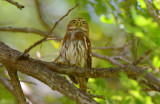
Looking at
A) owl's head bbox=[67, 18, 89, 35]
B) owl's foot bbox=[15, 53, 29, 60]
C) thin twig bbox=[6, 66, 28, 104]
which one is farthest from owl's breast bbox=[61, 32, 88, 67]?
thin twig bbox=[6, 66, 28, 104]

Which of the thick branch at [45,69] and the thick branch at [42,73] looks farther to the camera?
the thick branch at [45,69]

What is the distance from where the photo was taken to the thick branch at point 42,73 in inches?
122

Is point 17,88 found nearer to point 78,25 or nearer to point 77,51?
point 77,51

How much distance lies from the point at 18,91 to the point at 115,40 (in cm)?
529

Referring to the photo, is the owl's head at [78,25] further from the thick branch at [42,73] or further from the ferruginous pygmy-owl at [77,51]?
the thick branch at [42,73]

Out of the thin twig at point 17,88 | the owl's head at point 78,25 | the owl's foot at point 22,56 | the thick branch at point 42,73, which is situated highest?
the owl's head at point 78,25

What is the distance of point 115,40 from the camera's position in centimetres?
827

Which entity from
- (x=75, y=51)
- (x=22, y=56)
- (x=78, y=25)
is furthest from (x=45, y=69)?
(x=78, y=25)

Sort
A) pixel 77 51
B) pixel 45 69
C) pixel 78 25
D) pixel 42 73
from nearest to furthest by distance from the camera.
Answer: pixel 42 73 < pixel 45 69 < pixel 77 51 < pixel 78 25

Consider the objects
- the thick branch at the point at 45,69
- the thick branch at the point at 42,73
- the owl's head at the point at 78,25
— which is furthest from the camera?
the owl's head at the point at 78,25

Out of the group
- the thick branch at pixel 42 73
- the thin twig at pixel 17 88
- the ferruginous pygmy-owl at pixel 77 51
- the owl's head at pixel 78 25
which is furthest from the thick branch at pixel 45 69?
the owl's head at pixel 78 25

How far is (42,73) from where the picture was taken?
3439 millimetres

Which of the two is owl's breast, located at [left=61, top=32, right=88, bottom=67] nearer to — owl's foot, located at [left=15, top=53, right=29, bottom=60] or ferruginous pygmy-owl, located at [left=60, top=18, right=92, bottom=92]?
ferruginous pygmy-owl, located at [left=60, top=18, right=92, bottom=92]

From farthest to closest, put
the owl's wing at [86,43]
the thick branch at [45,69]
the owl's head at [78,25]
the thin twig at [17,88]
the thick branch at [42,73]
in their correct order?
the owl's head at [78,25] < the owl's wing at [86,43] < the thin twig at [17,88] < the thick branch at [45,69] < the thick branch at [42,73]
